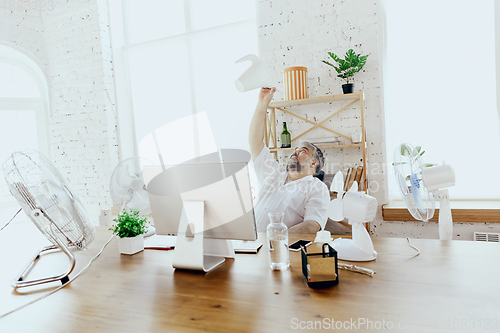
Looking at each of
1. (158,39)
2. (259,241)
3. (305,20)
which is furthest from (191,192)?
(158,39)

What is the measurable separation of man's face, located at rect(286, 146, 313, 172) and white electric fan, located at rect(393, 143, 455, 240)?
40.4 inches

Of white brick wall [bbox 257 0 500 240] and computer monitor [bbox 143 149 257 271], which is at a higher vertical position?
white brick wall [bbox 257 0 500 240]

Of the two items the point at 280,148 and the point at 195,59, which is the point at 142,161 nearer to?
the point at 280,148

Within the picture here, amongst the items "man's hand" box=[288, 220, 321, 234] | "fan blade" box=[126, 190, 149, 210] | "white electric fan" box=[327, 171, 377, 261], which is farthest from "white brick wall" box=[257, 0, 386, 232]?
"white electric fan" box=[327, 171, 377, 261]

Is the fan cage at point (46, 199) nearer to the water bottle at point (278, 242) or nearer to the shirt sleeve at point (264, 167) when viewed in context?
the water bottle at point (278, 242)

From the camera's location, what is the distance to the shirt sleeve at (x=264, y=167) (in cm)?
243

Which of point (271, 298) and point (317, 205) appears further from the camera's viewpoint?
point (317, 205)

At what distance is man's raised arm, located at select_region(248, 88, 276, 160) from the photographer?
2150 mm

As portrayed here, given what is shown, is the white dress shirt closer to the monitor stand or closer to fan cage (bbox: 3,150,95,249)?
the monitor stand

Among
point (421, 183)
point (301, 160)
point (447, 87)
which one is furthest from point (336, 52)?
point (421, 183)

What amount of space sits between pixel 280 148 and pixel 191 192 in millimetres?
1768

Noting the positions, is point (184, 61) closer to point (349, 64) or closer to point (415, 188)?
point (349, 64)

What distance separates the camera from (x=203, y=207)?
4.23 feet

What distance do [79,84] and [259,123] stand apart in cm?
274
